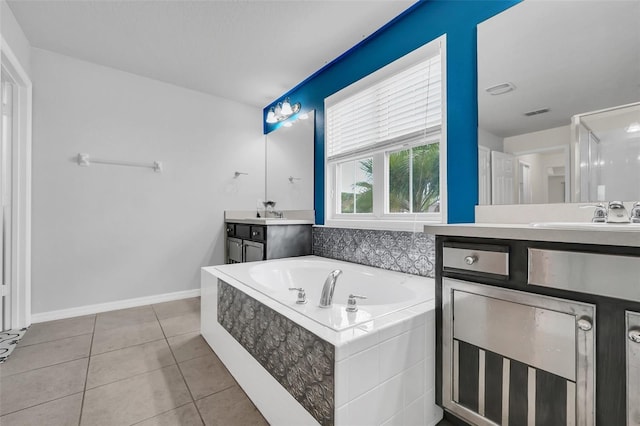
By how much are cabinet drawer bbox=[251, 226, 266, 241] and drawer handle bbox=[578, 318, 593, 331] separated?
2.35m

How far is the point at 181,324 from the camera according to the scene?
2549 millimetres

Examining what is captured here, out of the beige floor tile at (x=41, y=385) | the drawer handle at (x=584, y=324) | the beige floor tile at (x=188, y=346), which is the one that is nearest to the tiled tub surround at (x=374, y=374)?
the drawer handle at (x=584, y=324)

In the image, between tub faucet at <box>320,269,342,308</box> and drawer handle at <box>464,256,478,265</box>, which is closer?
drawer handle at <box>464,256,478,265</box>

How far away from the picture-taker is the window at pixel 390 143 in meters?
1.95

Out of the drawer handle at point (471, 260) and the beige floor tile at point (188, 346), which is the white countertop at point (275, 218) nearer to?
the beige floor tile at point (188, 346)

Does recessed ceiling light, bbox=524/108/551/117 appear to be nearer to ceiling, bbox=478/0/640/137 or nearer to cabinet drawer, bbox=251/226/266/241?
ceiling, bbox=478/0/640/137

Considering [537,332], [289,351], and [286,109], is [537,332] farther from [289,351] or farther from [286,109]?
[286,109]

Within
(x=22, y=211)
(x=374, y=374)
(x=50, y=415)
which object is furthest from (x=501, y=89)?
(x=22, y=211)

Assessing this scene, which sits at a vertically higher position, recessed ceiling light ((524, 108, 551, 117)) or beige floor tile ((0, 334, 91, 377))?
recessed ceiling light ((524, 108, 551, 117))

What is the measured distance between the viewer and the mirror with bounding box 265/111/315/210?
3.08 meters

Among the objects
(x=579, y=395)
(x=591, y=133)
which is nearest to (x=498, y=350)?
(x=579, y=395)

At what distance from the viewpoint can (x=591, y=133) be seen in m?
1.33

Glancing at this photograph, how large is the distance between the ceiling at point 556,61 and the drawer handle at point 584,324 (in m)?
0.98

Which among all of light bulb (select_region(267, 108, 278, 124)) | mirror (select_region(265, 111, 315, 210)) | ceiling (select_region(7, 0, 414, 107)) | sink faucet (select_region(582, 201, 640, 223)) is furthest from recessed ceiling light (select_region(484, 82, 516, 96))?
light bulb (select_region(267, 108, 278, 124))
